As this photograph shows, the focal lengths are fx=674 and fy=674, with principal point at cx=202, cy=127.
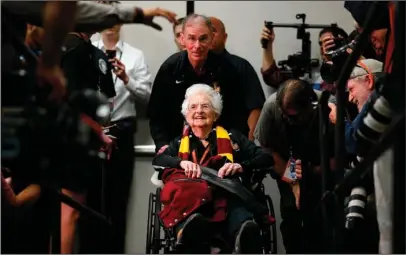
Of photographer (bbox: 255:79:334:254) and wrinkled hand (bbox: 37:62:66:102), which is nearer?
wrinkled hand (bbox: 37:62:66:102)

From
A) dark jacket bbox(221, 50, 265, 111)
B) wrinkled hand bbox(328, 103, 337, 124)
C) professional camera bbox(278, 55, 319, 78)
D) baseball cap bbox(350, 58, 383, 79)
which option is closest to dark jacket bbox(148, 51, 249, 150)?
dark jacket bbox(221, 50, 265, 111)

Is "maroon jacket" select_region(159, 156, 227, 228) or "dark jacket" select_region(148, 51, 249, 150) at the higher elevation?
"dark jacket" select_region(148, 51, 249, 150)

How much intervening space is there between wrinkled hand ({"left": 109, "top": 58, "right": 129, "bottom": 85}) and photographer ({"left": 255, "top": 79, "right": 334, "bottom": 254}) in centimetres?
51

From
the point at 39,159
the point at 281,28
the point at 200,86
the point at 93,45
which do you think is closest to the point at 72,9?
the point at 39,159

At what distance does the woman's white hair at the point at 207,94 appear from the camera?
226 cm

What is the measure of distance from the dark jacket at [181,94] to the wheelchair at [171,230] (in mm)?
225

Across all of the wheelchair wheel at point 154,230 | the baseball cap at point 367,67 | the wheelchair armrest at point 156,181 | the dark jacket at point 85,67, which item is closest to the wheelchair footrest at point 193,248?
the wheelchair wheel at point 154,230

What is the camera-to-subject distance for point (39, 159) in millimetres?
1693

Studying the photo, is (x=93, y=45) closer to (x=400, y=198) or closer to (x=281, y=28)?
(x=281, y=28)

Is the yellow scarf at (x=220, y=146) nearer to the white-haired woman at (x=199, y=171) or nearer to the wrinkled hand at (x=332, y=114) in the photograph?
the white-haired woman at (x=199, y=171)

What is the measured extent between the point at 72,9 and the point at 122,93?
0.91 m

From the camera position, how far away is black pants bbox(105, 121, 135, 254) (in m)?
2.22

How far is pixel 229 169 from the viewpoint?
6.91 feet

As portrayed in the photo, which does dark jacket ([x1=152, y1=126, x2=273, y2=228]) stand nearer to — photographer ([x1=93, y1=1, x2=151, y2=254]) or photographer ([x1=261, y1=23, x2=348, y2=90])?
photographer ([x1=93, y1=1, x2=151, y2=254])
